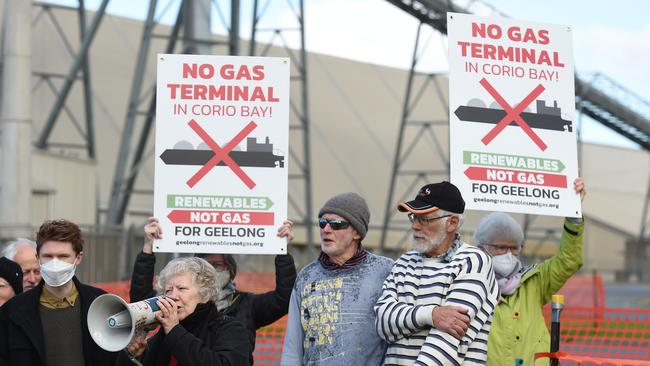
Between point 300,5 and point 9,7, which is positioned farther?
point 300,5

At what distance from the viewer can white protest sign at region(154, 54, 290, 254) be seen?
21.1 ft

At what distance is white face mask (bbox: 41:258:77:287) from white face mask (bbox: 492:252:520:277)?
2.30 m

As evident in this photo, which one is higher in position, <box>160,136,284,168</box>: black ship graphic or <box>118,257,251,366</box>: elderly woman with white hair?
<box>160,136,284,168</box>: black ship graphic

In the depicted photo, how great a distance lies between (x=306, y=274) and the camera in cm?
588

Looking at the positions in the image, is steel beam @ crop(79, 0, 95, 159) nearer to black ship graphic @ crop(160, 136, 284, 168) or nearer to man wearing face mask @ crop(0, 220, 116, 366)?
black ship graphic @ crop(160, 136, 284, 168)

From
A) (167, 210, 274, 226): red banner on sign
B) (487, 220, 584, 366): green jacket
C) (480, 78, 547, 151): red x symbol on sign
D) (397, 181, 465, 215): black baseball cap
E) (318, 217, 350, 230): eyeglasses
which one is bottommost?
(487, 220, 584, 366): green jacket

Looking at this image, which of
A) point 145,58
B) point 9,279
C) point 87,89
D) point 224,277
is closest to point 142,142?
point 87,89

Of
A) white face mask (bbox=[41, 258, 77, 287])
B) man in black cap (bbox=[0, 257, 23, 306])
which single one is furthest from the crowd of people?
man in black cap (bbox=[0, 257, 23, 306])

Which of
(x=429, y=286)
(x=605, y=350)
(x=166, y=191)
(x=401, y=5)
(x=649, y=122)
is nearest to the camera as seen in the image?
(x=429, y=286)

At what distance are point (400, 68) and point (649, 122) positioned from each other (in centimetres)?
1639

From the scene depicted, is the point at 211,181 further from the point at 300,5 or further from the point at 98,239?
the point at 300,5

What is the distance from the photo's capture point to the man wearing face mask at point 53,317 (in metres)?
5.52

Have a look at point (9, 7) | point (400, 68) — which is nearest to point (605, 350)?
point (9, 7)

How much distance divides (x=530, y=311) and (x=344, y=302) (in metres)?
1.15
